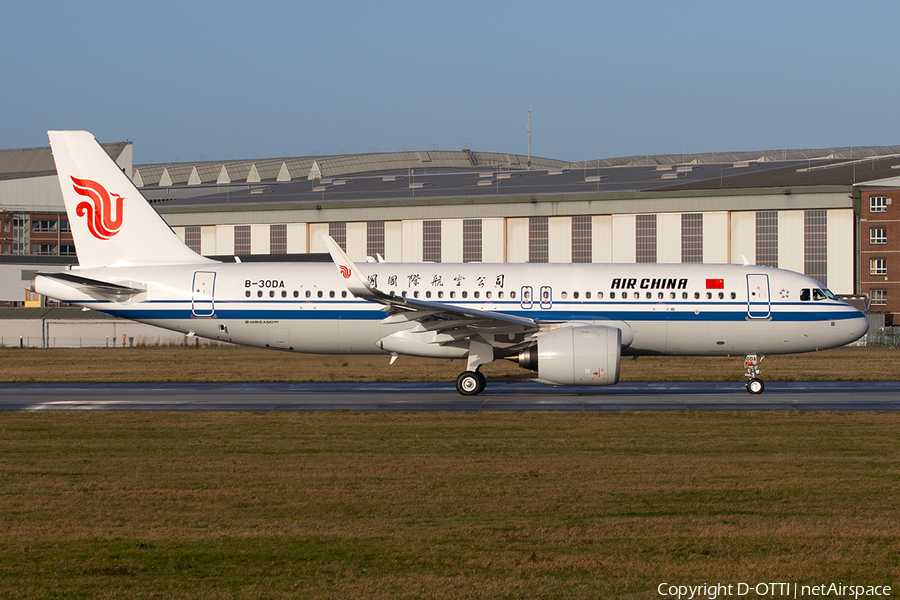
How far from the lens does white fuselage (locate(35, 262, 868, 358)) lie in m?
29.8

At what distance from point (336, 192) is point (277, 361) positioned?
153 ft

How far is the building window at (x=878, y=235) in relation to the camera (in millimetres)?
66375

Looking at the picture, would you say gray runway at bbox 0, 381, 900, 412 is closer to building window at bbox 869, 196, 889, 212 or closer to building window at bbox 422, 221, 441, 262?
building window at bbox 422, 221, 441, 262

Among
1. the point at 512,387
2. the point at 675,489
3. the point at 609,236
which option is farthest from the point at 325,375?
the point at 609,236

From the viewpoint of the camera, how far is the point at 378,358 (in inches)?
1201

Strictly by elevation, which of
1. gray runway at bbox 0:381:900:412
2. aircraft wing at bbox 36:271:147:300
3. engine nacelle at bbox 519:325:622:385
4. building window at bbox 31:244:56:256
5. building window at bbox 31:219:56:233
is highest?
building window at bbox 31:219:56:233

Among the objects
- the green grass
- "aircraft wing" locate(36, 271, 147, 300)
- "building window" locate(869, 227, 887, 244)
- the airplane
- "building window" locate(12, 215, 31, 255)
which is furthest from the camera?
"building window" locate(12, 215, 31, 255)

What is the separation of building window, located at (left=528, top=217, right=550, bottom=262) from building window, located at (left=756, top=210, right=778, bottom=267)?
14.4 meters

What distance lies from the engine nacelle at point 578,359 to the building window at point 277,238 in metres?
46.8

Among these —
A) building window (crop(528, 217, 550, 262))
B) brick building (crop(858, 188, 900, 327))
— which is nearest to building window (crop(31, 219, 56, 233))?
building window (crop(528, 217, 550, 262))

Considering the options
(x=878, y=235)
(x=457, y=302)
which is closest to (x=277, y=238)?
(x=457, y=302)

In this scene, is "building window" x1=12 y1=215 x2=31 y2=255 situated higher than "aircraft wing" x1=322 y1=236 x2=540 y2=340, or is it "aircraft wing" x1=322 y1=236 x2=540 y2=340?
"building window" x1=12 y1=215 x2=31 y2=255

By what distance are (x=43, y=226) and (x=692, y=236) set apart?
77.6 m

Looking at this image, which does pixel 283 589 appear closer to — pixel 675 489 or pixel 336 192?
pixel 675 489
